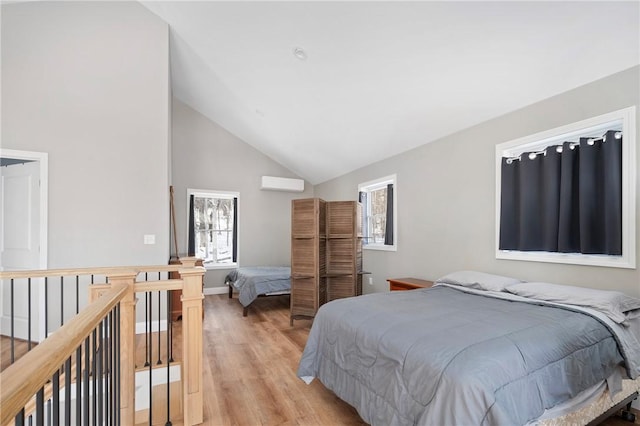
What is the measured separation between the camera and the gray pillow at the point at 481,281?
8.68 feet

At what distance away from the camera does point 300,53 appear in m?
3.36

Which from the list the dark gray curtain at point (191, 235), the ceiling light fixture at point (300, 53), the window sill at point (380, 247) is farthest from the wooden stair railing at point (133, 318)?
the dark gray curtain at point (191, 235)

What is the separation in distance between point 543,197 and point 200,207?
5.74m

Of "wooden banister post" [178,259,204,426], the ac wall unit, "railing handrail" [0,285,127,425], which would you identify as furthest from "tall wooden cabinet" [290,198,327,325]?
"railing handrail" [0,285,127,425]

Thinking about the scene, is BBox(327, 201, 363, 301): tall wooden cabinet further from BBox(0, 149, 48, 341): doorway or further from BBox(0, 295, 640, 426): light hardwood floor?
BBox(0, 149, 48, 341): doorway

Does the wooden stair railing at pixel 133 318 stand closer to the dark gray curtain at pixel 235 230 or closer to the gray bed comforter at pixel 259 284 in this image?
the gray bed comforter at pixel 259 284

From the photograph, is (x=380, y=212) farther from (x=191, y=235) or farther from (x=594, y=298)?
(x=191, y=235)

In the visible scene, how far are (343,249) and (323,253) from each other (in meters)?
0.27

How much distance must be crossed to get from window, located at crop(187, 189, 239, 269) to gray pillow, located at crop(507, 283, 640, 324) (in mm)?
5507

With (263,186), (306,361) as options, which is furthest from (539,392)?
(263,186)

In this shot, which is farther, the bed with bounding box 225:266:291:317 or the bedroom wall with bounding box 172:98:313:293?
the bedroom wall with bounding box 172:98:313:293

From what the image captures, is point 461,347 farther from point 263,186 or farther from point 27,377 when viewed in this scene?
point 263,186

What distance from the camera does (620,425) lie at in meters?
2.05

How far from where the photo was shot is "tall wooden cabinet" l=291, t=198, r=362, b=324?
13.1ft
